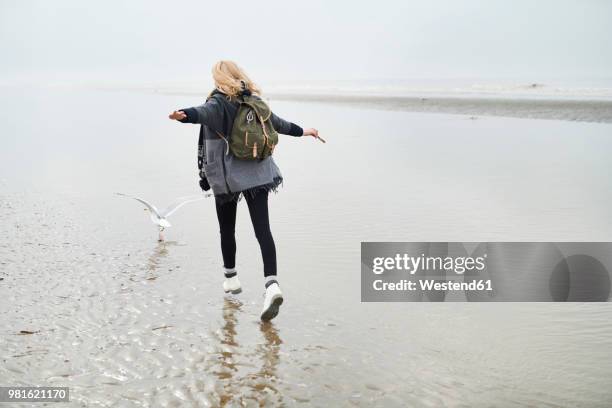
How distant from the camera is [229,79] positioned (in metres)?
4.49

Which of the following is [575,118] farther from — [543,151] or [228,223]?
[228,223]

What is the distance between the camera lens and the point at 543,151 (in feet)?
46.3

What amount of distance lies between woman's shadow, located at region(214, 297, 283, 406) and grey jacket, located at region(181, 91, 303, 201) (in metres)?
0.92

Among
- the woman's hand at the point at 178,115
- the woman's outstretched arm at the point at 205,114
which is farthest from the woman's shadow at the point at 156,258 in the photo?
the woman's hand at the point at 178,115

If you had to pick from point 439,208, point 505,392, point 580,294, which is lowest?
point 505,392

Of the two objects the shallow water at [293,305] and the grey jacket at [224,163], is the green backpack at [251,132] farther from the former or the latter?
the shallow water at [293,305]

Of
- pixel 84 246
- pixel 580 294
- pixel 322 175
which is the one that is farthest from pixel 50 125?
pixel 580 294

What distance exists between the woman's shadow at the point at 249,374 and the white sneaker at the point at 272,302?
0.08 m

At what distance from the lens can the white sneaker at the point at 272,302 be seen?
4.51 metres

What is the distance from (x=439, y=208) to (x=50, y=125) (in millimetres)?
14702

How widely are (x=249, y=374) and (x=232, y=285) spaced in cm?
134

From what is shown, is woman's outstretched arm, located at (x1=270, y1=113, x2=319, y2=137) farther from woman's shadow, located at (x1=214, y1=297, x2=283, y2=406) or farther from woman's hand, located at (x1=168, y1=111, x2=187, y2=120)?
woman's shadow, located at (x1=214, y1=297, x2=283, y2=406)

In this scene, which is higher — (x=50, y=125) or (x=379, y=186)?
(x=50, y=125)

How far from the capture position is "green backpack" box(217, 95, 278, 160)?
4473 mm
